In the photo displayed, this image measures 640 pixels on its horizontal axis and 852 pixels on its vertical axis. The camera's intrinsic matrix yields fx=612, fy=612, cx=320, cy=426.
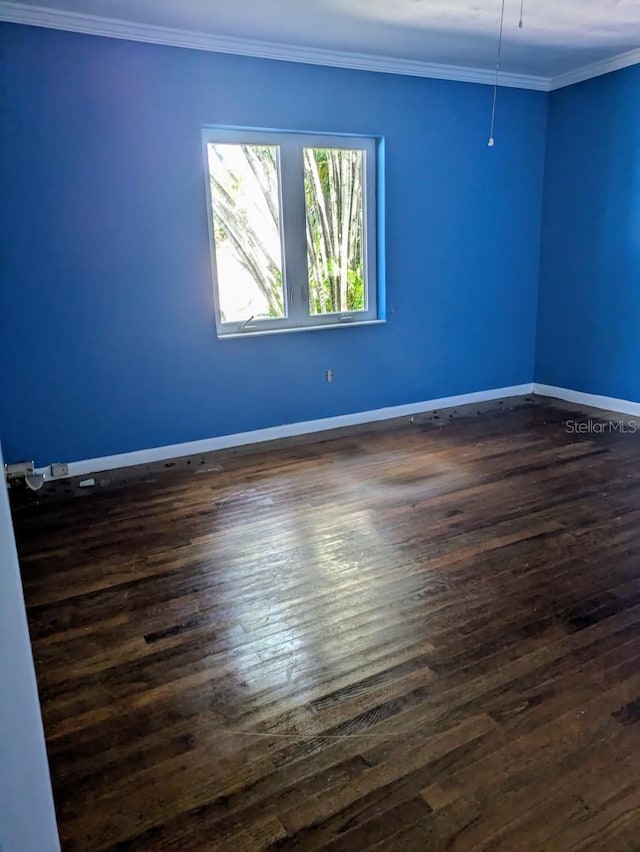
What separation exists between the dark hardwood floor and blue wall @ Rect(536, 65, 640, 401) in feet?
5.96

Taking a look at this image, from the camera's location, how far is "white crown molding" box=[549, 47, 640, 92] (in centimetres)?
446

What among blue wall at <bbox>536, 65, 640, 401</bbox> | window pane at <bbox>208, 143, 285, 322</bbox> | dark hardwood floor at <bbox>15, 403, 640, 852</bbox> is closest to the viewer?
dark hardwood floor at <bbox>15, 403, 640, 852</bbox>

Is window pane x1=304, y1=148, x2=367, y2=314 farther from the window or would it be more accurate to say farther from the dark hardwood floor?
the dark hardwood floor

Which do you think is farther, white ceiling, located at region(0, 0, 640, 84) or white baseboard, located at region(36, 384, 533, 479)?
white baseboard, located at region(36, 384, 533, 479)

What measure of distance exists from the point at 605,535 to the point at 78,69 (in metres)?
3.74

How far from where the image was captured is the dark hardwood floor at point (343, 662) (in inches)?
59.1

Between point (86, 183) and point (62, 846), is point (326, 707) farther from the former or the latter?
point (86, 183)

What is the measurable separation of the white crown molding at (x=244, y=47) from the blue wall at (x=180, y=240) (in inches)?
2.3

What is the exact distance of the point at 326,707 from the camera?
1852 millimetres

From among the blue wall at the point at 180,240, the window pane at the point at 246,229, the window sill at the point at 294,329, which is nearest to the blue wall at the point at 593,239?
the blue wall at the point at 180,240

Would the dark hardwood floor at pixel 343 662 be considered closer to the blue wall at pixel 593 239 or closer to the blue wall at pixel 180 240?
the blue wall at pixel 180 240

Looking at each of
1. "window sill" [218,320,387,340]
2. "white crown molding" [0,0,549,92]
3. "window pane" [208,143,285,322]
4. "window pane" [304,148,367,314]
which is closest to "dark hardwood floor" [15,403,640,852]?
"window sill" [218,320,387,340]

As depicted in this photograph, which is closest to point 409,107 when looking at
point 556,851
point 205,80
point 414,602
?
point 205,80

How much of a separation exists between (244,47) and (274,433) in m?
2.53
